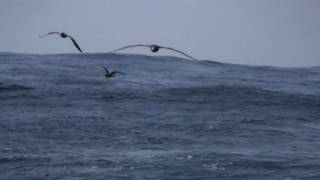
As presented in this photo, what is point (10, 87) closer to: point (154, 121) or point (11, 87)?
point (11, 87)

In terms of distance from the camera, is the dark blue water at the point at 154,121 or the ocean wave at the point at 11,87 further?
the ocean wave at the point at 11,87

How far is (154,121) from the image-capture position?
4966cm

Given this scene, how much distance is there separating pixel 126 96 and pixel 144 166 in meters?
23.5

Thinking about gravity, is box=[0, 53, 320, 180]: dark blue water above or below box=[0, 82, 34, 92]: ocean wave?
below

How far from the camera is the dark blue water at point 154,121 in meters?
35.8

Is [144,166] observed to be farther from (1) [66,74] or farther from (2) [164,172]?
(1) [66,74]

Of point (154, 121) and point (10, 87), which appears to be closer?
point (154, 121)

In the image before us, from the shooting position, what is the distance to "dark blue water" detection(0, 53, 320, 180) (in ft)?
117

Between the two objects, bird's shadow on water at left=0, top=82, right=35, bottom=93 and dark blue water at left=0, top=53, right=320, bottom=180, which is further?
bird's shadow on water at left=0, top=82, right=35, bottom=93

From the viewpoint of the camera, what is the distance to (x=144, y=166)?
35.7 metres

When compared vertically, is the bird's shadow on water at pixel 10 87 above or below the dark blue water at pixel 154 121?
above

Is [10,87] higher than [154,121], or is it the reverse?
[10,87]

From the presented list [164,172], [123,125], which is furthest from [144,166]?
[123,125]

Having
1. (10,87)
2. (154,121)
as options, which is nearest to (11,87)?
(10,87)
